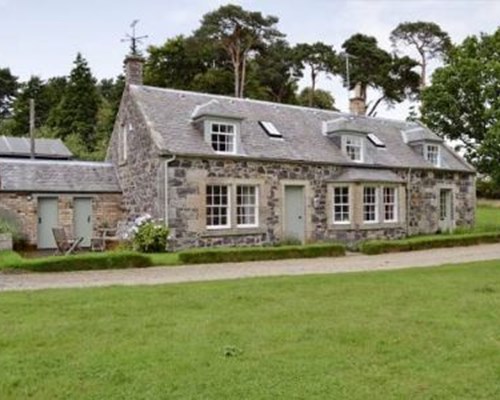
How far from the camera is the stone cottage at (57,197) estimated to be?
785 inches

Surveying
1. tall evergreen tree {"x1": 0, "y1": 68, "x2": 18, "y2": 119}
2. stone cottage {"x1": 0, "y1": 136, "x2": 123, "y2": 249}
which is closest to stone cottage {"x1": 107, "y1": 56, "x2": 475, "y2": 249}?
stone cottage {"x1": 0, "y1": 136, "x2": 123, "y2": 249}

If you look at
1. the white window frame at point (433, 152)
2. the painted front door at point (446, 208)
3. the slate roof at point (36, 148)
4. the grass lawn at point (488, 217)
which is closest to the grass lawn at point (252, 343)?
the white window frame at point (433, 152)

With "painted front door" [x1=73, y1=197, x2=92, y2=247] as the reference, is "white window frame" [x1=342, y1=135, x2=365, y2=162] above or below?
above

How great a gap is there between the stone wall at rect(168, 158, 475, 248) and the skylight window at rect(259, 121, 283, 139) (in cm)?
146

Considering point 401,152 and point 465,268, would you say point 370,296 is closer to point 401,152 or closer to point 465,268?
point 465,268

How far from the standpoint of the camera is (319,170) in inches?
848

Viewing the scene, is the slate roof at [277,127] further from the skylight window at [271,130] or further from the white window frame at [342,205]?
the white window frame at [342,205]

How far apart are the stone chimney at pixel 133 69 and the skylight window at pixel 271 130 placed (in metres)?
4.89

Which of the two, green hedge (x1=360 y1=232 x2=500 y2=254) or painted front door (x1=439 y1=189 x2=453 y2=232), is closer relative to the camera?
green hedge (x1=360 y1=232 x2=500 y2=254)

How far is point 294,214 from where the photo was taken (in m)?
21.0

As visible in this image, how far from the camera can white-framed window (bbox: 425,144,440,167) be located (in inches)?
1019

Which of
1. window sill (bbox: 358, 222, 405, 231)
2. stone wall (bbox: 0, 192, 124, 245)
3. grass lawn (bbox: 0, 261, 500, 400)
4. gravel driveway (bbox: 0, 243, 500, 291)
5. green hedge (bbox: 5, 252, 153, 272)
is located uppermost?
stone wall (bbox: 0, 192, 124, 245)

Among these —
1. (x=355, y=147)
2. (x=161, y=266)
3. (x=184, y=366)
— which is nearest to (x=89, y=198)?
(x=161, y=266)

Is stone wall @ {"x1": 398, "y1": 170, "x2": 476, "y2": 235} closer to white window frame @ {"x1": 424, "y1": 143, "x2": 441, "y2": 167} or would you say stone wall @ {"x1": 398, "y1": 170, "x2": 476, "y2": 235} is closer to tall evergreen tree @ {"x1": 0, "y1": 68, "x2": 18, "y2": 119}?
white window frame @ {"x1": 424, "y1": 143, "x2": 441, "y2": 167}
